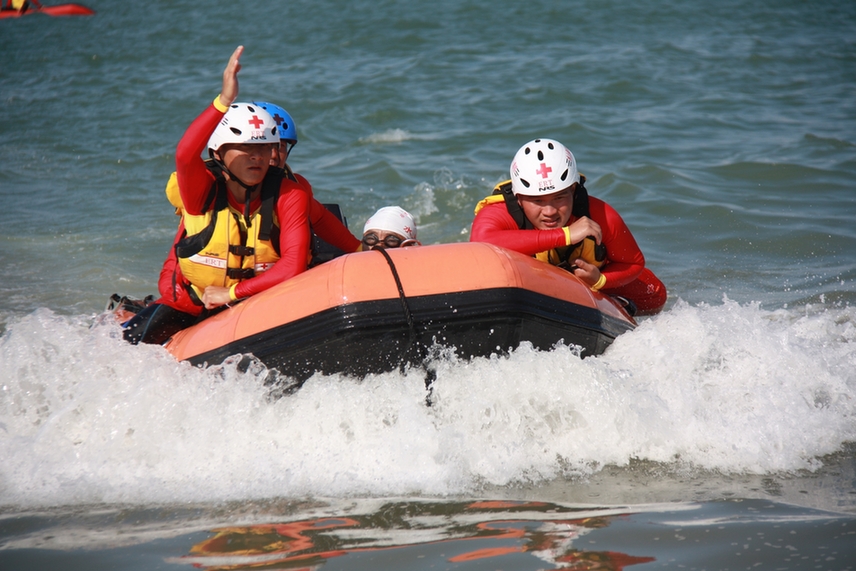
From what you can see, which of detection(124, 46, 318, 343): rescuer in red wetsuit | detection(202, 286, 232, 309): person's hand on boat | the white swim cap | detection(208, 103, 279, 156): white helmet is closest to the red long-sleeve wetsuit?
the white swim cap

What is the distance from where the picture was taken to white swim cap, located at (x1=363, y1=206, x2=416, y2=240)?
15.3 ft

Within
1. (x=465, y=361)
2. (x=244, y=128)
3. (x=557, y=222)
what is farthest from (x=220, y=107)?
(x=557, y=222)

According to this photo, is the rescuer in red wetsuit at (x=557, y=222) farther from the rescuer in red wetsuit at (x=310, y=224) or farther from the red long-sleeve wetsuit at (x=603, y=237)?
the rescuer in red wetsuit at (x=310, y=224)

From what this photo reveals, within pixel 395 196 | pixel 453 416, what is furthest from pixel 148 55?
pixel 453 416

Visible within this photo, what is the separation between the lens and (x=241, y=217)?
4051 millimetres

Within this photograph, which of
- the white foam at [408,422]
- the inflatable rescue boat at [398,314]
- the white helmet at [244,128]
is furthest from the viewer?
the white helmet at [244,128]

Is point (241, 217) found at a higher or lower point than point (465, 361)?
higher

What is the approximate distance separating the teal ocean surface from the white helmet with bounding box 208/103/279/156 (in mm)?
1069

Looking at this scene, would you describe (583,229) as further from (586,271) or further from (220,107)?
(220,107)

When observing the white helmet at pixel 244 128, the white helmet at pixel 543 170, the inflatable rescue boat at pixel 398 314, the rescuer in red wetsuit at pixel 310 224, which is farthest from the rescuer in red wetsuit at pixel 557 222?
the white helmet at pixel 244 128

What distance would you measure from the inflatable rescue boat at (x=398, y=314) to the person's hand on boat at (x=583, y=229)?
32 centimetres

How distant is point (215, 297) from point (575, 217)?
1.83 m

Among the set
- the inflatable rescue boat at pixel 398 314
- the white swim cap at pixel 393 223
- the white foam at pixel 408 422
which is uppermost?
the white swim cap at pixel 393 223

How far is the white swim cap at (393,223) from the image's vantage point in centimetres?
465
